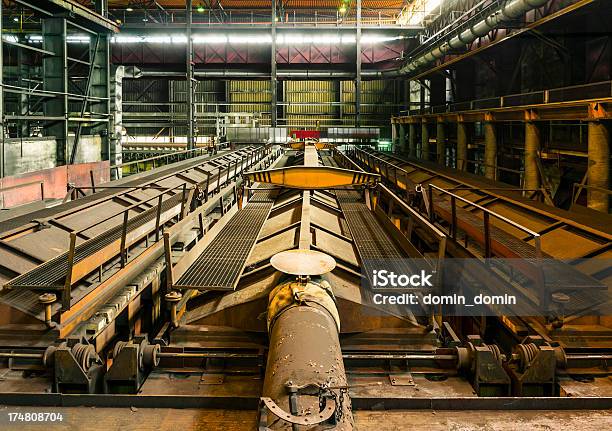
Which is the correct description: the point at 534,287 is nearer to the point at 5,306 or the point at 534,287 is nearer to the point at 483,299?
the point at 483,299

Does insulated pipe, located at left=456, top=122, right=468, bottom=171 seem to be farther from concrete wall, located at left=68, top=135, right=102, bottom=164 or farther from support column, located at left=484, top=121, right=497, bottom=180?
concrete wall, located at left=68, top=135, right=102, bottom=164

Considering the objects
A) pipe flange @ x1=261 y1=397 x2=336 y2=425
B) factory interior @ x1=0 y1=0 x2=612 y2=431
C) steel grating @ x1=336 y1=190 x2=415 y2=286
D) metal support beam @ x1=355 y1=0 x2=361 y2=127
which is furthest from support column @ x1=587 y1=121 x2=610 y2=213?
metal support beam @ x1=355 y1=0 x2=361 y2=127

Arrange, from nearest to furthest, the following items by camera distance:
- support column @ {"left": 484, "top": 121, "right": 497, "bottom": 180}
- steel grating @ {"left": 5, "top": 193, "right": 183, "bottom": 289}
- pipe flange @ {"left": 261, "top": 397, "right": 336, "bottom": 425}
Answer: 1. pipe flange @ {"left": 261, "top": 397, "right": 336, "bottom": 425}
2. steel grating @ {"left": 5, "top": 193, "right": 183, "bottom": 289}
3. support column @ {"left": 484, "top": 121, "right": 497, "bottom": 180}

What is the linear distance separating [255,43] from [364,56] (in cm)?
537

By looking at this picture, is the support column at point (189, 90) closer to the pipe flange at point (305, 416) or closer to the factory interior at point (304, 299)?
the factory interior at point (304, 299)

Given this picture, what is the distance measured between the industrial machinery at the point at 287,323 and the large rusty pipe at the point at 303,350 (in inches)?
0.4

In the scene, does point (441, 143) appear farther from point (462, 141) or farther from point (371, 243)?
point (371, 243)

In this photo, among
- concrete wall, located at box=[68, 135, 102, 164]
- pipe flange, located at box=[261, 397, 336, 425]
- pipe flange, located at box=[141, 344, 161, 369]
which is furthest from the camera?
concrete wall, located at box=[68, 135, 102, 164]

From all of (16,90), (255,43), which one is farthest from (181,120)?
(16,90)

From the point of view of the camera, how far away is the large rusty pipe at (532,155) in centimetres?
1462

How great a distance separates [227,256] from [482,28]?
45.0 ft

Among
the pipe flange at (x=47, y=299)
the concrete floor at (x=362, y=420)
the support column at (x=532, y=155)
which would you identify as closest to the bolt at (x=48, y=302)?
the pipe flange at (x=47, y=299)

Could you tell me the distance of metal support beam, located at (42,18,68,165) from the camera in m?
14.9

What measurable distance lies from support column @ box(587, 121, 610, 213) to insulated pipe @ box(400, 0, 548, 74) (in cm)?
344
